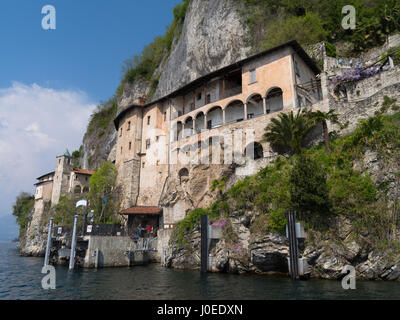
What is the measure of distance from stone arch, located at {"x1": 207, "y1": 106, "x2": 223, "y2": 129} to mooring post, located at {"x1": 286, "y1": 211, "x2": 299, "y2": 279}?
19129 millimetres

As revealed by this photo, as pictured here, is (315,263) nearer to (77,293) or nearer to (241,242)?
(241,242)

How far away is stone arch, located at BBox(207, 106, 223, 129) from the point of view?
35.3 meters

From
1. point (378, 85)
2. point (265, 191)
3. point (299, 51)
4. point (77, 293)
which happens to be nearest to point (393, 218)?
point (265, 191)

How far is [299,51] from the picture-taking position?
101 ft

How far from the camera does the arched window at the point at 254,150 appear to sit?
2905 centimetres

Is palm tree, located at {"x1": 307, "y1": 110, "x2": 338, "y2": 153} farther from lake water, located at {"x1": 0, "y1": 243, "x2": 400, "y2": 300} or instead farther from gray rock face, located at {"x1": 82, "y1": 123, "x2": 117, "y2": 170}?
gray rock face, located at {"x1": 82, "y1": 123, "x2": 117, "y2": 170}

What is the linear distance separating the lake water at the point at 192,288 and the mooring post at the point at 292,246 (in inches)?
26.0

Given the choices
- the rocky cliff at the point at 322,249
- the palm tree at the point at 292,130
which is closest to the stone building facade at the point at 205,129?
the palm tree at the point at 292,130

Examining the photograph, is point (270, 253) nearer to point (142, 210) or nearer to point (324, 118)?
point (324, 118)

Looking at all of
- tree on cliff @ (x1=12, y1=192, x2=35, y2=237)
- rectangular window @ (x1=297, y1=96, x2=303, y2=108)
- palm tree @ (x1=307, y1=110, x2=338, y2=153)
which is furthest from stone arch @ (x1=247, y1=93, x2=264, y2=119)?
tree on cliff @ (x1=12, y1=192, x2=35, y2=237)

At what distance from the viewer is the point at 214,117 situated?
3584 centimetres

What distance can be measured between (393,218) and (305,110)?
38.1 feet

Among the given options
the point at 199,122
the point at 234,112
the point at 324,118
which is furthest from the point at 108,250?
the point at 324,118

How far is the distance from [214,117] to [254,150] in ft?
26.9
